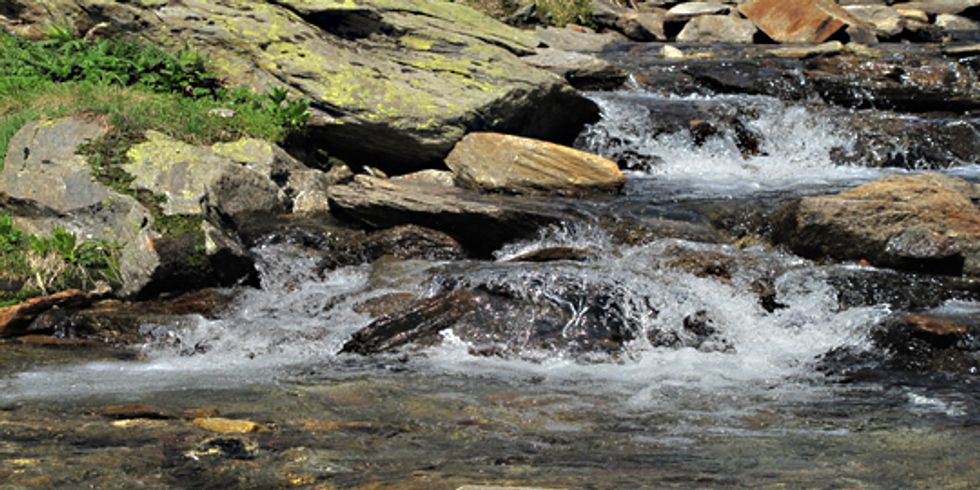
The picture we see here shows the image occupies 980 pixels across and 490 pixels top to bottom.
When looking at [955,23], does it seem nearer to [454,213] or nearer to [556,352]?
[454,213]

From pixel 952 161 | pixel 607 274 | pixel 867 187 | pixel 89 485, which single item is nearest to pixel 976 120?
pixel 952 161

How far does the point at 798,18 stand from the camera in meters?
20.1

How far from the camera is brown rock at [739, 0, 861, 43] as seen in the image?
779 inches

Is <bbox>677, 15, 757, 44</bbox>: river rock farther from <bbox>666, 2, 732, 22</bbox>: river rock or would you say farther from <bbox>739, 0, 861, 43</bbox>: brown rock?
<bbox>666, 2, 732, 22</bbox>: river rock

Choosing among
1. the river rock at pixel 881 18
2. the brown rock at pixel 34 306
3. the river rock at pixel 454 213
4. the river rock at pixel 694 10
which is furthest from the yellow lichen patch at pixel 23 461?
the river rock at pixel 694 10

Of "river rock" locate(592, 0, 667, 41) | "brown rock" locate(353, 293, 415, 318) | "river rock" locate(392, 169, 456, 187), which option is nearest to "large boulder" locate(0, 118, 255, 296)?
"brown rock" locate(353, 293, 415, 318)

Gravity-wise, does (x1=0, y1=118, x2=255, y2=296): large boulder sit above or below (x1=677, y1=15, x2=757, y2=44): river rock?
below

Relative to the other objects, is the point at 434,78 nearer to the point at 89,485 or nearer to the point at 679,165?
the point at 679,165

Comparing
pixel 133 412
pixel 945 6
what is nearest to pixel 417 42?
pixel 133 412

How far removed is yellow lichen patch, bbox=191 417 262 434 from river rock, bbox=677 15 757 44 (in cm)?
1645

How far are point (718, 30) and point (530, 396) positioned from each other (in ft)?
51.7

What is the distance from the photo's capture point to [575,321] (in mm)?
8164

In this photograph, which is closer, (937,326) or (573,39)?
(937,326)

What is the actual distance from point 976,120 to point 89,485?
41.9ft
